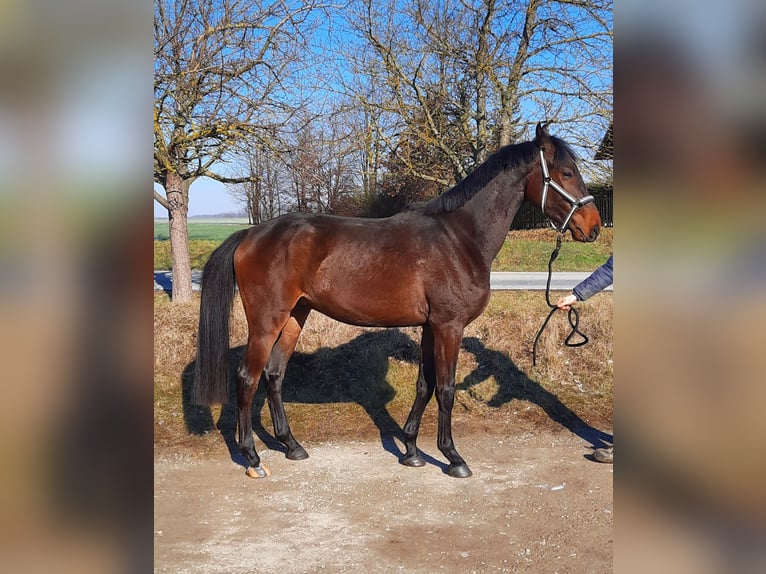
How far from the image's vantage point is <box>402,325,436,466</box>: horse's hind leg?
441cm

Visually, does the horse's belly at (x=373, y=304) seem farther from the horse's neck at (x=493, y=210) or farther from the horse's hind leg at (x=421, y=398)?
the horse's neck at (x=493, y=210)

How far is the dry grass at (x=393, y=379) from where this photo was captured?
5.30 metres

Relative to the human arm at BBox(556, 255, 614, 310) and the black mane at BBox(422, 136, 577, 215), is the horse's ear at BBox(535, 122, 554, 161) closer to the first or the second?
the black mane at BBox(422, 136, 577, 215)

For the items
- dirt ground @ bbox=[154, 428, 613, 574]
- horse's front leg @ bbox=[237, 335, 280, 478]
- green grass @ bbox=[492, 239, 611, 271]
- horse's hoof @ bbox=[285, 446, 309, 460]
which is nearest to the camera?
dirt ground @ bbox=[154, 428, 613, 574]

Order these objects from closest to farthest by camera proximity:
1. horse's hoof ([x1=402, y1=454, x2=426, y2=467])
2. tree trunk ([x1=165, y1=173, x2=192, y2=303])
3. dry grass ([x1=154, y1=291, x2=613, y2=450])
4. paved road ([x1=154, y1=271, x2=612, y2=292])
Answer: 1. horse's hoof ([x1=402, y1=454, x2=426, y2=467])
2. dry grass ([x1=154, y1=291, x2=613, y2=450])
3. tree trunk ([x1=165, y1=173, x2=192, y2=303])
4. paved road ([x1=154, y1=271, x2=612, y2=292])

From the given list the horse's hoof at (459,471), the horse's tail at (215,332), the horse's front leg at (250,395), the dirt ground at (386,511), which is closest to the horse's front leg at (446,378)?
the horse's hoof at (459,471)

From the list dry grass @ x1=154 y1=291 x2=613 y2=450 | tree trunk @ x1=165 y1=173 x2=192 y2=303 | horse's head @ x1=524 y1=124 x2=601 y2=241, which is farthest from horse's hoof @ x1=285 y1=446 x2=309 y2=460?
tree trunk @ x1=165 y1=173 x2=192 y2=303

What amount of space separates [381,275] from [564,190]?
130cm

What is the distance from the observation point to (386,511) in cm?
362

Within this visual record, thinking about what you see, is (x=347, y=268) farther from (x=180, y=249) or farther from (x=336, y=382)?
(x=180, y=249)

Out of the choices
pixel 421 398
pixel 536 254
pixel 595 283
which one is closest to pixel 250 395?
pixel 421 398
